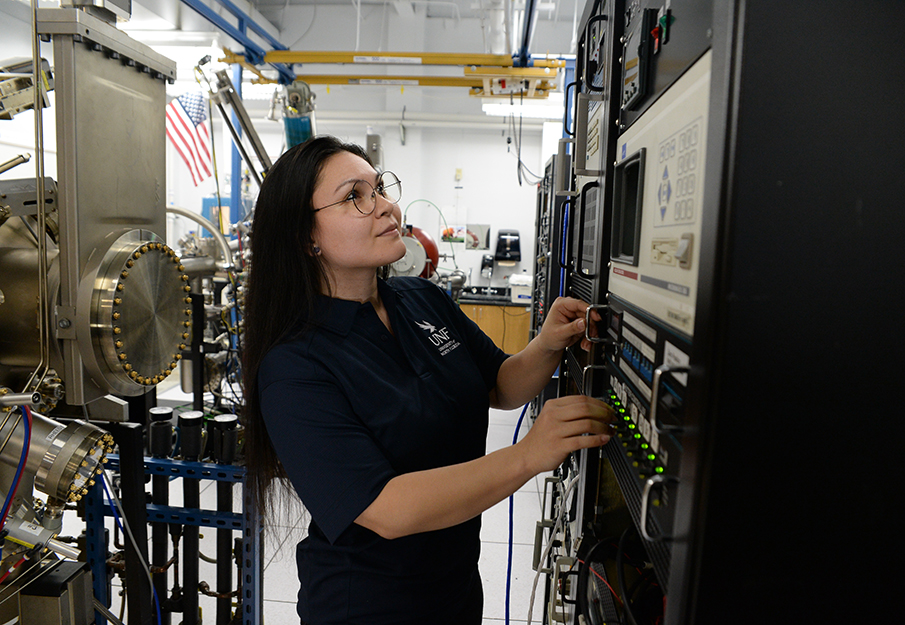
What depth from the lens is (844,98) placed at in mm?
459

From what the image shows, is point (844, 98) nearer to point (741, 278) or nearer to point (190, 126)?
point (741, 278)

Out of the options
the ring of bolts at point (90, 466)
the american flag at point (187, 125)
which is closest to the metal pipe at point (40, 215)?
the ring of bolts at point (90, 466)

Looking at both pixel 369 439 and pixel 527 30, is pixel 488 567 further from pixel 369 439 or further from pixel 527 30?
pixel 527 30

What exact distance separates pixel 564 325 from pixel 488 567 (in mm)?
1715

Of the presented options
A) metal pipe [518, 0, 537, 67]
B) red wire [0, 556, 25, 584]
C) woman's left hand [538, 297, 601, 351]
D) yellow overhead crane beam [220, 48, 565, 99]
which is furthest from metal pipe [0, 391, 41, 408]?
yellow overhead crane beam [220, 48, 565, 99]

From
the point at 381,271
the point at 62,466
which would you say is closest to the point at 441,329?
the point at 381,271

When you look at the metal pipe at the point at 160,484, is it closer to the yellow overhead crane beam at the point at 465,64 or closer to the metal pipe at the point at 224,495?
the metal pipe at the point at 224,495

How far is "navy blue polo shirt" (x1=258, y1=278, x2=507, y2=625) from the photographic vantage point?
87cm

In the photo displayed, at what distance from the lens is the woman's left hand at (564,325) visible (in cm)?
115

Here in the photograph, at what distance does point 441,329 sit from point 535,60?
3.54 meters

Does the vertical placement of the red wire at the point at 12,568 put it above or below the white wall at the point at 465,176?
below

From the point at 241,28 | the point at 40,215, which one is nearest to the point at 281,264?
the point at 40,215

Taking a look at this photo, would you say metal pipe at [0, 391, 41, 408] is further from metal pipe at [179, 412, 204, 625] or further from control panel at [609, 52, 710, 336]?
control panel at [609, 52, 710, 336]

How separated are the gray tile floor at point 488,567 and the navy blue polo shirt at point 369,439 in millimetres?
780
